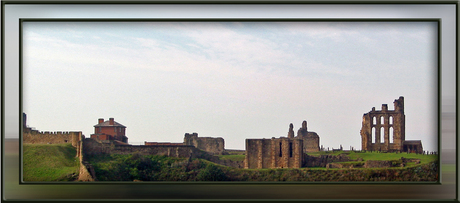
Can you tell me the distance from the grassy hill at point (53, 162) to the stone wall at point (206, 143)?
7610mm

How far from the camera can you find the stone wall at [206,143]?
79.9 ft

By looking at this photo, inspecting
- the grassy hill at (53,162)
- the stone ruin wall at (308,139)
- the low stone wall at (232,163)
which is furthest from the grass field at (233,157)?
the grassy hill at (53,162)

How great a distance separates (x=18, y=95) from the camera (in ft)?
30.1

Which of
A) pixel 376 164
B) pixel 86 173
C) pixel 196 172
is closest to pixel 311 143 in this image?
pixel 376 164

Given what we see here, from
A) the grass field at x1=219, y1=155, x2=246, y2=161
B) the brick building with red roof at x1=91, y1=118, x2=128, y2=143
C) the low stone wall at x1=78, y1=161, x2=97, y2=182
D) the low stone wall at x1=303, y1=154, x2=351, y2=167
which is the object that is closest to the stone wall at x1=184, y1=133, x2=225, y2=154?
the grass field at x1=219, y1=155, x2=246, y2=161

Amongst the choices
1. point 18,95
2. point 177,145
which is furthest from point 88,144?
point 18,95

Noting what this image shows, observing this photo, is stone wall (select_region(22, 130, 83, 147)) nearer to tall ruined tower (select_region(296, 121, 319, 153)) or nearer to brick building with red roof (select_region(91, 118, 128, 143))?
brick building with red roof (select_region(91, 118, 128, 143))

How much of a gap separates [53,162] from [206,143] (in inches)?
409

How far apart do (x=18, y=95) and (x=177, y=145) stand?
12013 mm

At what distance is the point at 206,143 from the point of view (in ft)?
81.4

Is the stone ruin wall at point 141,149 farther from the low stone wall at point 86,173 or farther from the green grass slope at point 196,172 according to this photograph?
the low stone wall at point 86,173

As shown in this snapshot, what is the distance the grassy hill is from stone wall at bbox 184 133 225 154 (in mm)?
7610

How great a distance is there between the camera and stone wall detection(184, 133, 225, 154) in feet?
79.9

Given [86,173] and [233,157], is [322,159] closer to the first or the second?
[233,157]
